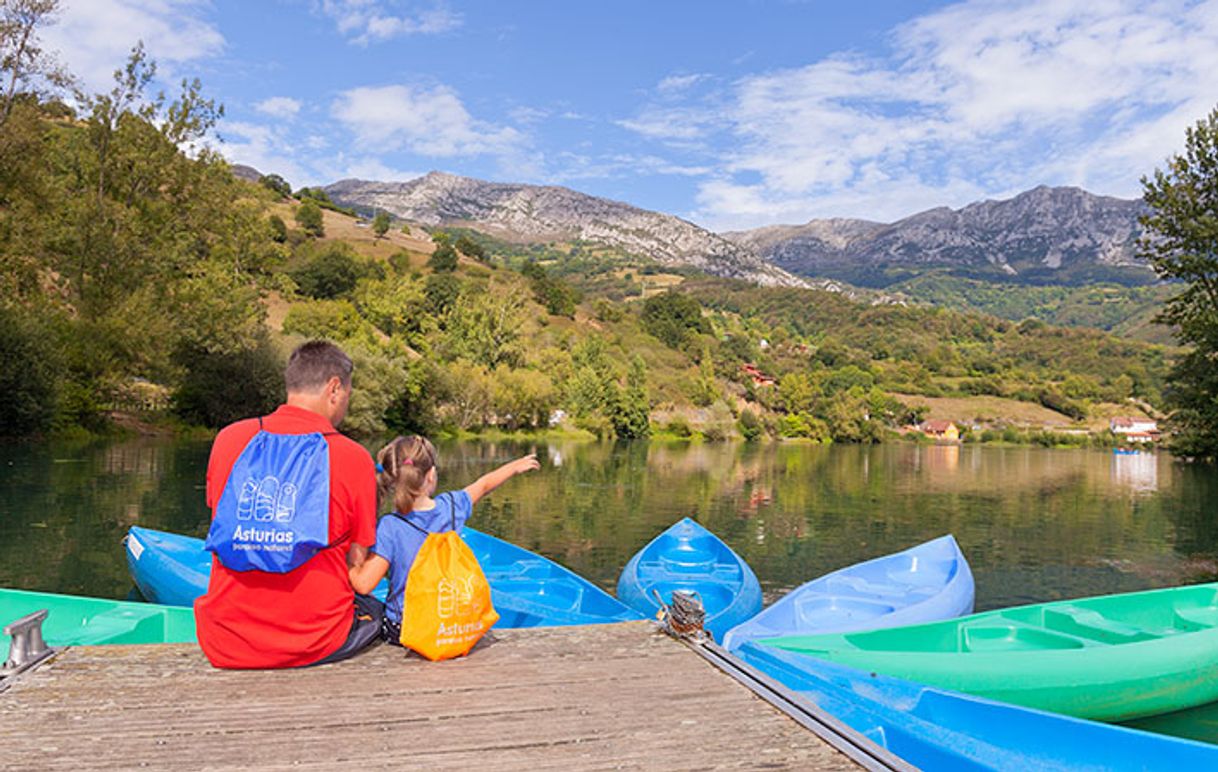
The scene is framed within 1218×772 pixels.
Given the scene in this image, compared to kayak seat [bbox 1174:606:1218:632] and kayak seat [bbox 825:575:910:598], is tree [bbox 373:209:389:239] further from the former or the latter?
kayak seat [bbox 1174:606:1218:632]

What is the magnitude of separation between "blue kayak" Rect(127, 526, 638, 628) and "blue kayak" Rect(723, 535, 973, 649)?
1742mm

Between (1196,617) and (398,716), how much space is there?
9.83 m

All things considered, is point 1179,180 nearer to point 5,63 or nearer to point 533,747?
point 533,747

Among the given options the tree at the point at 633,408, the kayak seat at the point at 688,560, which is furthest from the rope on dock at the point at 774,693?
the tree at the point at 633,408

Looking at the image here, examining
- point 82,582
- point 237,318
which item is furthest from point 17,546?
point 237,318

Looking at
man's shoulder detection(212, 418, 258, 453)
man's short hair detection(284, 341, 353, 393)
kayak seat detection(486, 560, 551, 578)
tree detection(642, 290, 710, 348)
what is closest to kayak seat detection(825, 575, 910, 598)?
kayak seat detection(486, 560, 551, 578)

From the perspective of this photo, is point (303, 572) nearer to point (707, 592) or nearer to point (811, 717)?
point (811, 717)

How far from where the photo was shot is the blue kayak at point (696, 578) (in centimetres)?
968

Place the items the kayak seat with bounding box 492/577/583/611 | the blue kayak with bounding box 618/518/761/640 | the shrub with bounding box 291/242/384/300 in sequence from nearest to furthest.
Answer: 1. the kayak seat with bounding box 492/577/583/611
2. the blue kayak with bounding box 618/518/761/640
3. the shrub with bounding box 291/242/384/300

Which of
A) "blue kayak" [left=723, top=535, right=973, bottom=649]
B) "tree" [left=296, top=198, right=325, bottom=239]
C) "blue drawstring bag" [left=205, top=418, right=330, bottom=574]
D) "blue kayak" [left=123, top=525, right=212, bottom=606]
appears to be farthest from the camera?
"tree" [left=296, top=198, right=325, bottom=239]

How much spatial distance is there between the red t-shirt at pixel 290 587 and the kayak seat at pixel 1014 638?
22.2 ft

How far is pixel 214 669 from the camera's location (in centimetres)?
433

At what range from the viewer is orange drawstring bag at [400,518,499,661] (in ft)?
14.7

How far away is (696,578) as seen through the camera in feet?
36.4
